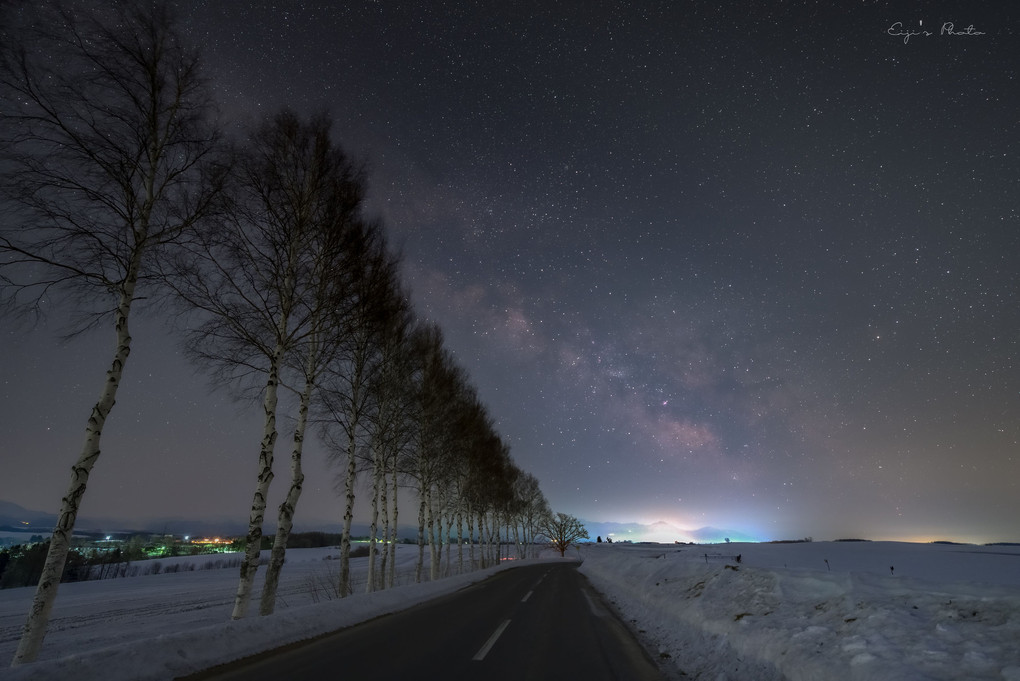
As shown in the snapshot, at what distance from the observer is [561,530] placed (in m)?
93.5

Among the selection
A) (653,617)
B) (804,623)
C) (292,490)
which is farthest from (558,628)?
(292,490)

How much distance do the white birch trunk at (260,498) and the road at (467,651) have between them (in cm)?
210

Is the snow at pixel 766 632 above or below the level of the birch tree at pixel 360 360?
below

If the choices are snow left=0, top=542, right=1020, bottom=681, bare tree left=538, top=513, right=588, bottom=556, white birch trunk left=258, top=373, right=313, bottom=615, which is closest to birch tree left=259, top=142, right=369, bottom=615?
white birch trunk left=258, top=373, right=313, bottom=615

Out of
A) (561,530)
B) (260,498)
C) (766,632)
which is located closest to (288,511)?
(260,498)

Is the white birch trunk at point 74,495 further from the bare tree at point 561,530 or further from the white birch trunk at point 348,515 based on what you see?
the bare tree at point 561,530

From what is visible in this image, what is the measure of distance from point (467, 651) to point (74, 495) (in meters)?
6.56

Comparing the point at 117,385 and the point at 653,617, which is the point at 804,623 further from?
the point at 117,385

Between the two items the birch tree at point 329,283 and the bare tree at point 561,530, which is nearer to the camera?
the birch tree at point 329,283

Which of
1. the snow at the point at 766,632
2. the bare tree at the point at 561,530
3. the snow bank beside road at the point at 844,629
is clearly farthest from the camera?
the bare tree at the point at 561,530

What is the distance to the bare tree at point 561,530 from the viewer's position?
9032 cm

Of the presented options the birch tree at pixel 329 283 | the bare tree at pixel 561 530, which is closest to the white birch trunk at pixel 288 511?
the birch tree at pixel 329 283

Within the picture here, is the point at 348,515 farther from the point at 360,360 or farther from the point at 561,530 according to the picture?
the point at 561,530

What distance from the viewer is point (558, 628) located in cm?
999
